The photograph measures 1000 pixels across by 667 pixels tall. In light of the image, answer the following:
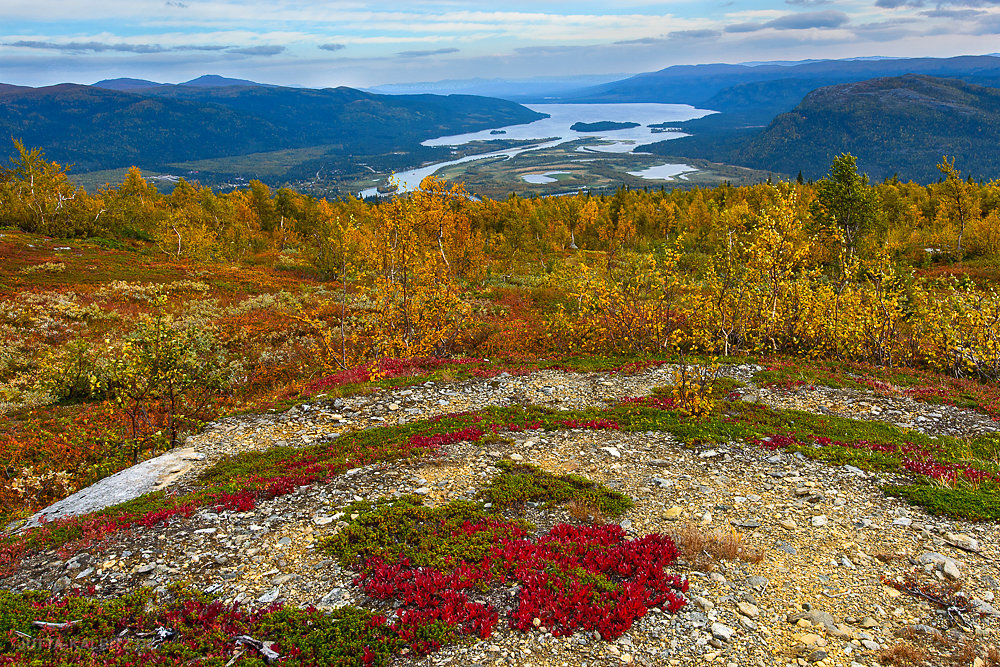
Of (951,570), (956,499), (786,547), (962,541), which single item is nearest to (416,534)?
(786,547)

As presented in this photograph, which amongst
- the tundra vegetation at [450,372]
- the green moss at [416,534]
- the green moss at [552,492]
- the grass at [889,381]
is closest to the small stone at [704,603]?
the tundra vegetation at [450,372]

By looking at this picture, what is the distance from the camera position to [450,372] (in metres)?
22.4

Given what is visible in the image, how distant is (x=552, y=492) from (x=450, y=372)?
1080 centimetres

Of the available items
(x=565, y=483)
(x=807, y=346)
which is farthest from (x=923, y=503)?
(x=807, y=346)

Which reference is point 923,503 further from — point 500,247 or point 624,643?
point 500,247

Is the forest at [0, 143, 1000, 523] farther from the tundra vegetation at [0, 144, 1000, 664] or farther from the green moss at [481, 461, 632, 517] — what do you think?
the green moss at [481, 461, 632, 517]

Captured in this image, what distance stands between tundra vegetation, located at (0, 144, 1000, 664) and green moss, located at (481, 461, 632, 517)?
0.08 meters

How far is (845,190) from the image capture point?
4778 centimetres

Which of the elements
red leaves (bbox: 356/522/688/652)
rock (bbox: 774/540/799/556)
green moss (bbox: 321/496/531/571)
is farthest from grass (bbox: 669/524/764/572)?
green moss (bbox: 321/496/531/571)

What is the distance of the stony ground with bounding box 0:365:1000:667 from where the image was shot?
771cm

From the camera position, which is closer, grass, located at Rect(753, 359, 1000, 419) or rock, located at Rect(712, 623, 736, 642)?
rock, located at Rect(712, 623, 736, 642)

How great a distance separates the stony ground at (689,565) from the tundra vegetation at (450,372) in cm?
52

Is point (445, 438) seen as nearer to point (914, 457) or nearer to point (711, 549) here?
point (711, 549)

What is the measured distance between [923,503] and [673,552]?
21.2 ft
